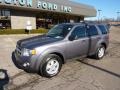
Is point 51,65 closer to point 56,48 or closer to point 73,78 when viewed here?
point 56,48

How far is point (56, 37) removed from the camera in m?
6.96

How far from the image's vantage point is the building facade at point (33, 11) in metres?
25.9

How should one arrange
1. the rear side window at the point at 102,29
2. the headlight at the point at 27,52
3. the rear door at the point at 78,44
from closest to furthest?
1. the headlight at the point at 27,52
2. the rear door at the point at 78,44
3. the rear side window at the point at 102,29

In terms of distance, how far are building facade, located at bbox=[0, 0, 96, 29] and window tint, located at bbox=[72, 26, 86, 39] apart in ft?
58.7

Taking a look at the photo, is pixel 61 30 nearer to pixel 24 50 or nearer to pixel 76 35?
pixel 76 35

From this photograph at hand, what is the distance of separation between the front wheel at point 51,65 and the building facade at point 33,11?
1890 centimetres

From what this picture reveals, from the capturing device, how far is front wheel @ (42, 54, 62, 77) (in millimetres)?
6113

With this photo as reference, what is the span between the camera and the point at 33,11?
103 feet

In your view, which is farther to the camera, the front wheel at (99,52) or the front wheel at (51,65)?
the front wheel at (99,52)

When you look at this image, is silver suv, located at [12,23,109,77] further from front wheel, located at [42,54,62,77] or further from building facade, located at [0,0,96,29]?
building facade, located at [0,0,96,29]

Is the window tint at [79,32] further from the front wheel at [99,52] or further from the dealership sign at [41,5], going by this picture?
the dealership sign at [41,5]

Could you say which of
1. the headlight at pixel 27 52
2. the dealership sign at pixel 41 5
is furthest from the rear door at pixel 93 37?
the dealership sign at pixel 41 5

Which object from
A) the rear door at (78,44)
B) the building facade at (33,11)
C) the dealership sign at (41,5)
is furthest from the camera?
the building facade at (33,11)

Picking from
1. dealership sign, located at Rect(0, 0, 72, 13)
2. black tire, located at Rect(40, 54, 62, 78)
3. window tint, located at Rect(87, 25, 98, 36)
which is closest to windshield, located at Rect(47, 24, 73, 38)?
black tire, located at Rect(40, 54, 62, 78)
